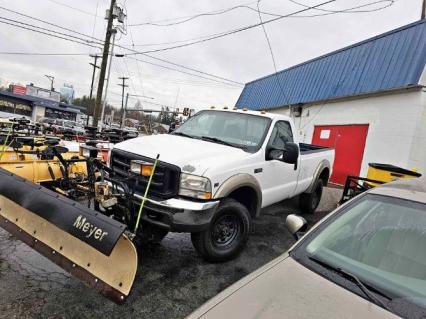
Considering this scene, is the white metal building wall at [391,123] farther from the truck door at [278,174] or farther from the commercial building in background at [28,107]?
the commercial building in background at [28,107]

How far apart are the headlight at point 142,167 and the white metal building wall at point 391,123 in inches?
336

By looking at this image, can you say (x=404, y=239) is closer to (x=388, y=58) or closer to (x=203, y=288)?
(x=203, y=288)

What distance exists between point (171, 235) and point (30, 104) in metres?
49.8

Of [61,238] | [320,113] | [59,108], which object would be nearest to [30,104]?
[59,108]

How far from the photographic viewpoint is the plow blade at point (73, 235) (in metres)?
2.77

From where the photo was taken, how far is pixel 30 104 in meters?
47.8

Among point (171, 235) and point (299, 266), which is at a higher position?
point (299, 266)

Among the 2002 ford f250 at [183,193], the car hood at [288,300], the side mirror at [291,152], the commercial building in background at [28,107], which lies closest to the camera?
the car hood at [288,300]

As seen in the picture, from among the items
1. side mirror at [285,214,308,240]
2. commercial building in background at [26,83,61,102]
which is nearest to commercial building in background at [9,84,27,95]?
commercial building in background at [26,83,61,102]

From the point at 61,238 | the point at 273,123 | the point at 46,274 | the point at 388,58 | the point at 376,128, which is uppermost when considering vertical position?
the point at 388,58

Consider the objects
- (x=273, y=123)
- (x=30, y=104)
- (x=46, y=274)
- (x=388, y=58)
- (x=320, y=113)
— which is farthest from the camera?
(x=30, y=104)

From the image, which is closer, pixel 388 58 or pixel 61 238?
pixel 61 238

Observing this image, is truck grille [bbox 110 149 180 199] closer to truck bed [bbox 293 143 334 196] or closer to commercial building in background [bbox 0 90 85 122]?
truck bed [bbox 293 143 334 196]

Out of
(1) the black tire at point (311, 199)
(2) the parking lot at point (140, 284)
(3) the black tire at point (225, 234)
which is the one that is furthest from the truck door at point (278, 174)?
(1) the black tire at point (311, 199)
